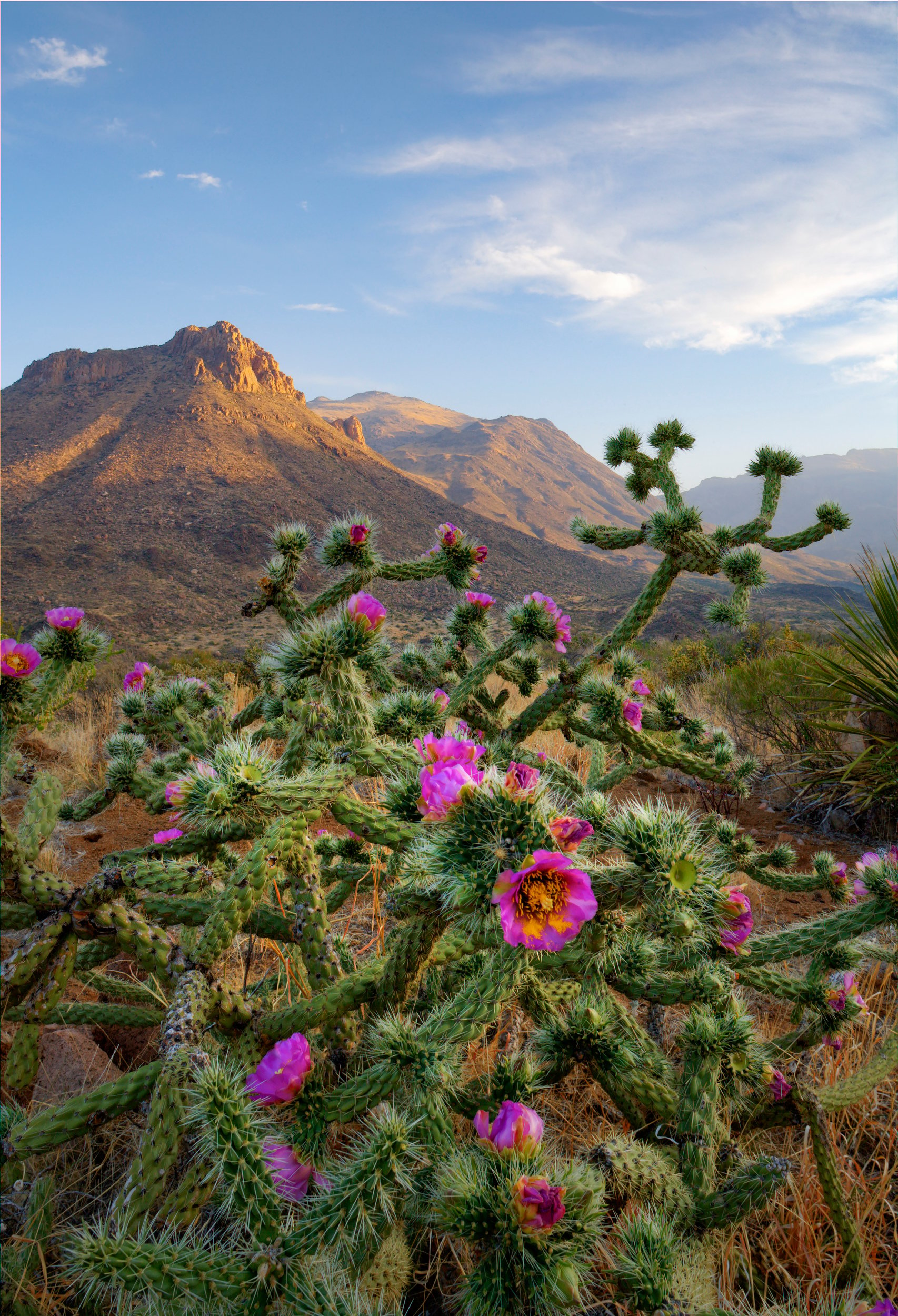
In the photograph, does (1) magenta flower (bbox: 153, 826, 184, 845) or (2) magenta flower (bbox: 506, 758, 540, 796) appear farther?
(1) magenta flower (bbox: 153, 826, 184, 845)

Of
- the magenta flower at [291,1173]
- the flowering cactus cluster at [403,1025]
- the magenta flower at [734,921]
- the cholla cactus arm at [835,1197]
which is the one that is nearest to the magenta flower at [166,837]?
the flowering cactus cluster at [403,1025]

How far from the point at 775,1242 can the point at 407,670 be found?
11.6ft

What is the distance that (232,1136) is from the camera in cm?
111

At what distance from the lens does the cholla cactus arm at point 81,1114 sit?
1422 millimetres

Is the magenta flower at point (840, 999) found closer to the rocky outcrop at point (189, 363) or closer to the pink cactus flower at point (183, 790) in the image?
the pink cactus flower at point (183, 790)

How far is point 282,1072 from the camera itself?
1401 mm

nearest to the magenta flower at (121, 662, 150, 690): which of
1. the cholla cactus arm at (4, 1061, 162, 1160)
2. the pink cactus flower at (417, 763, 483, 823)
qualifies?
the cholla cactus arm at (4, 1061, 162, 1160)

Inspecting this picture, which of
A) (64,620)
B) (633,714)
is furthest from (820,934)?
(64,620)

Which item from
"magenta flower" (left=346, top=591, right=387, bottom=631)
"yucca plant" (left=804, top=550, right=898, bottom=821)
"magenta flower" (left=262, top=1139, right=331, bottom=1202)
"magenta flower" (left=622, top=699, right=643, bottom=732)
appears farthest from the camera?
"yucca plant" (left=804, top=550, right=898, bottom=821)

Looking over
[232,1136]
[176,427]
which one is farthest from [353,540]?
[176,427]

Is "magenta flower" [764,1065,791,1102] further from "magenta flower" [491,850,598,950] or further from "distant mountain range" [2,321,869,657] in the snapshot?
"distant mountain range" [2,321,869,657]

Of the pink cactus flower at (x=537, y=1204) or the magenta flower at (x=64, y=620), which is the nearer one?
the pink cactus flower at (x=537, y=1204)

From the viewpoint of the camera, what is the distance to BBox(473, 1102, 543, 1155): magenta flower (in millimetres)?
1150

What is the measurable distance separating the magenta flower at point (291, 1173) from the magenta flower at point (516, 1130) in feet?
1.41
